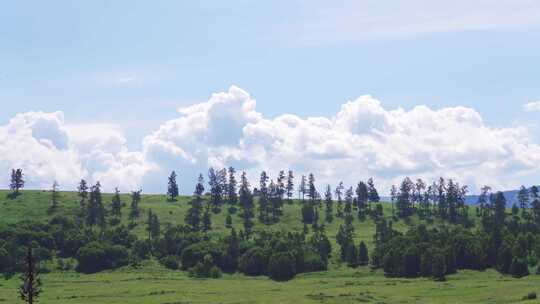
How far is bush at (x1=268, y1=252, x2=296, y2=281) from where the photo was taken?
194 metres

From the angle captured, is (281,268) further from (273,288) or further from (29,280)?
(29,280)

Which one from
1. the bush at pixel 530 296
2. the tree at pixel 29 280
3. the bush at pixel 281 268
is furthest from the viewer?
the bush at pixel 281 268

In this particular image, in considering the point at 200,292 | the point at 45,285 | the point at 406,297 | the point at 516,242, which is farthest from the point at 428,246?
the point at 45,285

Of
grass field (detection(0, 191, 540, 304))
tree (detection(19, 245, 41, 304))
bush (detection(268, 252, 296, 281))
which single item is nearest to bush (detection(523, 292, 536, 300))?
grass field (detection(0, 191, 540, 304))

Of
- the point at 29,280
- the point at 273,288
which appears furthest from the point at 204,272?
the point at 29,280

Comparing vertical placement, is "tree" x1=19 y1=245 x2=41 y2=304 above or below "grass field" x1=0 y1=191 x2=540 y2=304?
above

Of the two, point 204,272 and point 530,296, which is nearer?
point 530,296

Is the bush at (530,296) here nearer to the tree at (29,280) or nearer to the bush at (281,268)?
the bush at (281,268)

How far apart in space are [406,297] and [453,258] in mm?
62339

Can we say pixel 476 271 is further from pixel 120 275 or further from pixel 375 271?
pixel 120 275

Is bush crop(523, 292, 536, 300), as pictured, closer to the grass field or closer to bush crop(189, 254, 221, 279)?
the grass field

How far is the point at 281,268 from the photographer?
194 meters

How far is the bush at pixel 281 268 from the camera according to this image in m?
194

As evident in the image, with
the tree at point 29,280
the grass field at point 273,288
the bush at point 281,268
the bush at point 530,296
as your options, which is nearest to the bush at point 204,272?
the grass field at point 273,288
